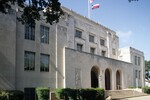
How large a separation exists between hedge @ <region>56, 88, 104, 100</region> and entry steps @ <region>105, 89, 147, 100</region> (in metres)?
2.93

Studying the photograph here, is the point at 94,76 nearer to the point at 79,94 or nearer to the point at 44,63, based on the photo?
the point at 79,94

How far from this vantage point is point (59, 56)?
31.5m

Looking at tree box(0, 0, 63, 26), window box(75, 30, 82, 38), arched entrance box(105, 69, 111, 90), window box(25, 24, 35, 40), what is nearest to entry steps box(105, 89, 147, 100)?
arched entrance box(105, 69, 111, 90)

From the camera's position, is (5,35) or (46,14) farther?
(5,35)

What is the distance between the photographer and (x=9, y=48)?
81.0ft

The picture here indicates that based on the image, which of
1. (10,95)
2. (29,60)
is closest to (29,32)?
(29,60)

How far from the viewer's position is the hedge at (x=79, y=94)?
2680cm

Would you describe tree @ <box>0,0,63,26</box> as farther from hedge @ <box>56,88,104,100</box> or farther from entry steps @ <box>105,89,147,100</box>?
entry steps @ <box>105,89,147,100</box>

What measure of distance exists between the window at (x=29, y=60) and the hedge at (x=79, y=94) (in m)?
3.87

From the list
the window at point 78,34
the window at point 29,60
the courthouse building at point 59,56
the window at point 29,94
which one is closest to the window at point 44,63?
the courthouse building at point 59,56

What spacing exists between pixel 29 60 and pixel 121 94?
669 inches

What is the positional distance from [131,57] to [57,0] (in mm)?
38535

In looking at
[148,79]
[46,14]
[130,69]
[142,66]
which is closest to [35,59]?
[46,14]

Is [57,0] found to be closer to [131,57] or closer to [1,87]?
[1,87]
